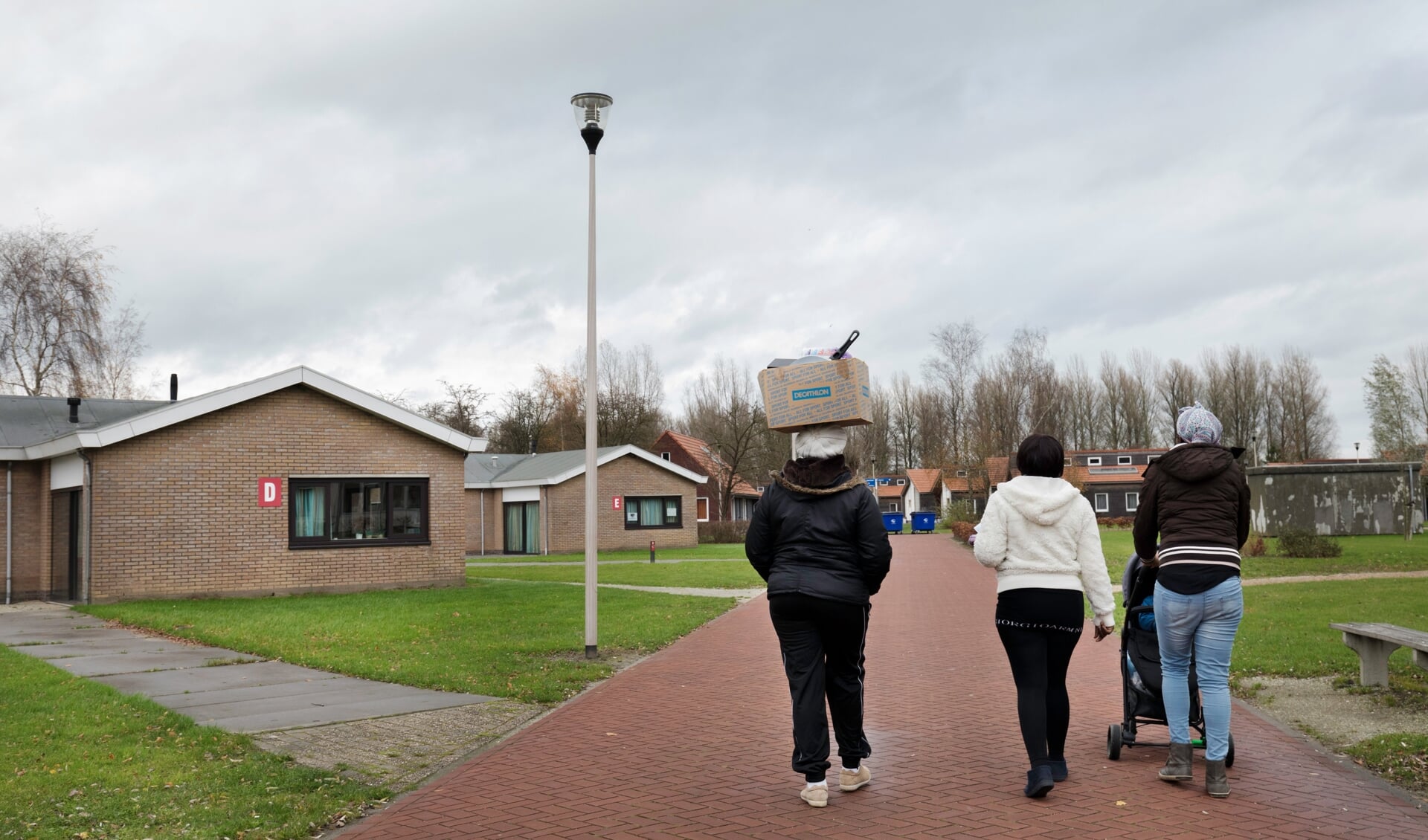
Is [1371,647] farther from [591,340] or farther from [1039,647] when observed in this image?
[591,340]

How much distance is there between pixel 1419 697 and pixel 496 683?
7.27 m

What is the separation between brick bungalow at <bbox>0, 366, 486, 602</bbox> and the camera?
738 inches

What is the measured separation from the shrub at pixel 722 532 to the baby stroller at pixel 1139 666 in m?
39.4

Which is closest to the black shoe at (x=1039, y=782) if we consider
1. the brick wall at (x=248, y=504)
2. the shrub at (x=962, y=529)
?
the brick wall at (x=248, y=504)

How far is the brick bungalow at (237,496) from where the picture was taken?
18.7 metres

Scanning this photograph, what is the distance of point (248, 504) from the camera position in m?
19.9

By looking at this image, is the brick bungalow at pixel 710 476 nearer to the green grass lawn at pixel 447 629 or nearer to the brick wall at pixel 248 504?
the brick wall at pixel 248 504

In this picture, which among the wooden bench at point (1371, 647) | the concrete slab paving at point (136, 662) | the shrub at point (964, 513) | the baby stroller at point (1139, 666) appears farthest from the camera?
the shrub at point (964, 513)

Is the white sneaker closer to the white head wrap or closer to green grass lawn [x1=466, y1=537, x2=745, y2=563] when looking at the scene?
the white head wrap

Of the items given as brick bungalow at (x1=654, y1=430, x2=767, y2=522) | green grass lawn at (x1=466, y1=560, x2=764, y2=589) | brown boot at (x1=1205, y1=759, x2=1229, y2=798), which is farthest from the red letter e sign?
brick bungalow at (x1=654, y1=430, x2=767, y2=522)

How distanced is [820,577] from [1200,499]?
2.02 meters

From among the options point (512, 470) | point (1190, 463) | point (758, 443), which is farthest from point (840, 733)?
point (758, 443)

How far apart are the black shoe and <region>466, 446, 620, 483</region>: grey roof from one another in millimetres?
34123

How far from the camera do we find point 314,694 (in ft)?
29.7
